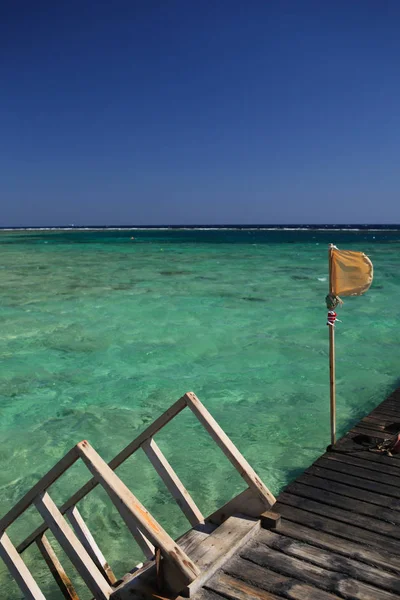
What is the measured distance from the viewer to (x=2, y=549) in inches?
147

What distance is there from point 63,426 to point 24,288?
1641cm

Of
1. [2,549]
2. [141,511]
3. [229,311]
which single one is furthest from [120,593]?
[229,311]

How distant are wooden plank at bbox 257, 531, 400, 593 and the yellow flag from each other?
2896 millimetres

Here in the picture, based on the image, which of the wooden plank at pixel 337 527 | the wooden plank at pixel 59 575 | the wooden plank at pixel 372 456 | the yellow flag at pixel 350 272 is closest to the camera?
the wooden plank at pixel 337 527

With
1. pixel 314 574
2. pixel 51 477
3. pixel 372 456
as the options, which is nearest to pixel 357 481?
pixel 372 456

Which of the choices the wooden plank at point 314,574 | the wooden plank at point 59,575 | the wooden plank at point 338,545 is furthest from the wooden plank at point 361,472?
the wooden plank at point 59,575

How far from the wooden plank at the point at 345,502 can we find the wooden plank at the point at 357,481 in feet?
0.96

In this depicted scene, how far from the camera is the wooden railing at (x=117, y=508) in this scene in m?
3.04

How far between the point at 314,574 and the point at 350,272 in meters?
3.34

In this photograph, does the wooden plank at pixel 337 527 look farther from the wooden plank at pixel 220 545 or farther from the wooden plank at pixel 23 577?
the wooden plank at pixel 23 577

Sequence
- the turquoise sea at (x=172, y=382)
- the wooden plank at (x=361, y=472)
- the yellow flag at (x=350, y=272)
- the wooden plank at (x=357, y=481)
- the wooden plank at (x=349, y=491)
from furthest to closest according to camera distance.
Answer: the turquoise sea at (x=172, y=382), the yellow flag at (x=350, y=272), the wooden plank at (x=361, y=472), the wooden plank at (x=357, y=481), the wooden plank at (x=349, y=491)

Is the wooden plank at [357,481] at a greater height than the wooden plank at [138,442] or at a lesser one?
lesser

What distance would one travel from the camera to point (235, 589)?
3350 millimetres

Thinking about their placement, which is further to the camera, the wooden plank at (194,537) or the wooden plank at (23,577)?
the wooden plank at (194,537)
